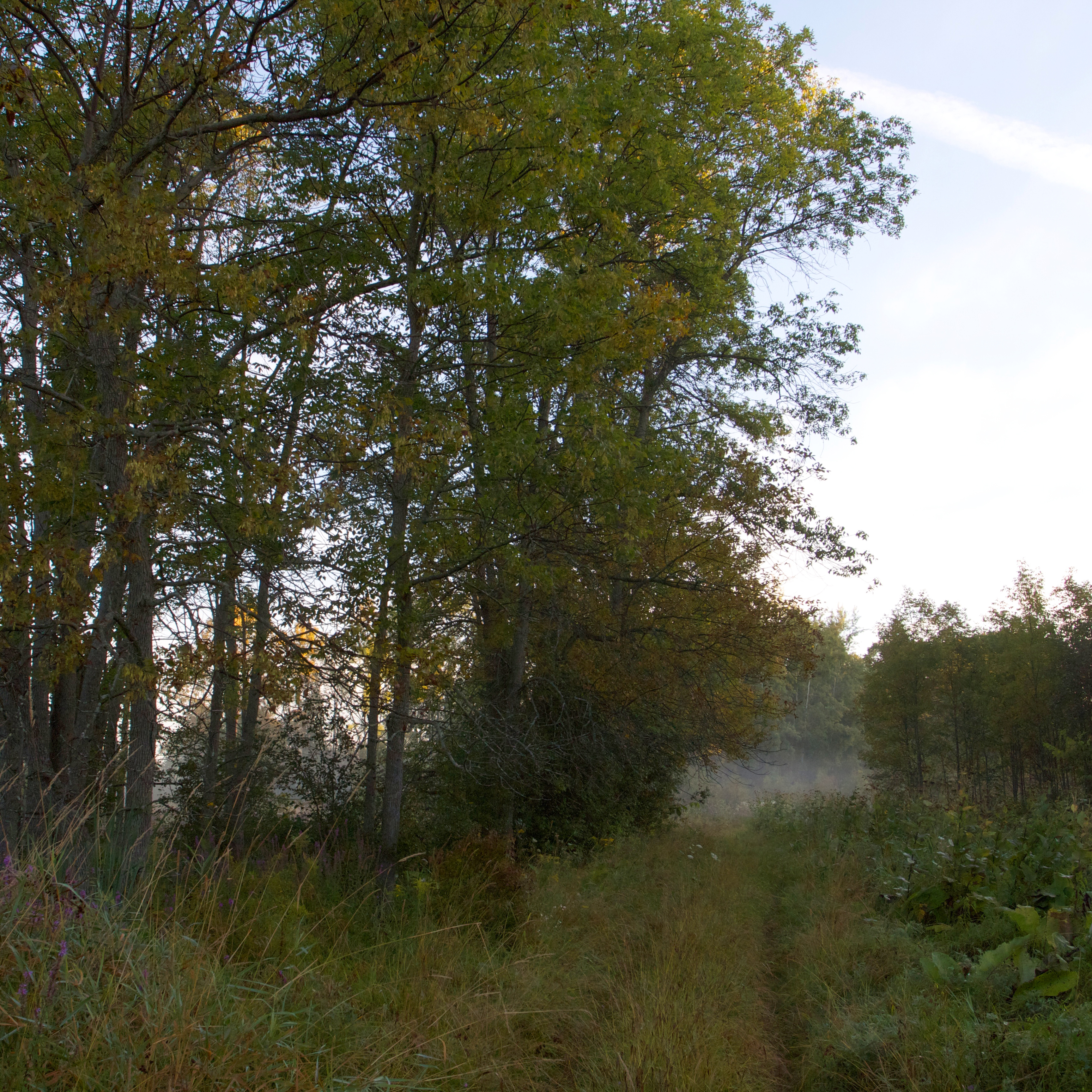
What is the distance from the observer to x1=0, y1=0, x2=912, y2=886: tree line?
18.3 feet

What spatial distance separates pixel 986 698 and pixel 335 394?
27317 millimetres

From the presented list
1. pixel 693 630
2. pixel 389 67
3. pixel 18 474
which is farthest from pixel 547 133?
pixel 693 630

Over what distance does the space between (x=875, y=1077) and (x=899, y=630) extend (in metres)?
30.2

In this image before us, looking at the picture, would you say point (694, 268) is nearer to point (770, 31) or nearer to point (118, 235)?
point (770, 31)

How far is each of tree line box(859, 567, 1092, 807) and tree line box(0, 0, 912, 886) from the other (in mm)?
13749

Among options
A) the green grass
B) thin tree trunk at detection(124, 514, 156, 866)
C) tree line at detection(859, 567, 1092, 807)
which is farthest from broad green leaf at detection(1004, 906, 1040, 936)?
tree line at detection(859, 567, 1092, 807)

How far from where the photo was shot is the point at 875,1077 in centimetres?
452

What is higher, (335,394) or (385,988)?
(335,394)

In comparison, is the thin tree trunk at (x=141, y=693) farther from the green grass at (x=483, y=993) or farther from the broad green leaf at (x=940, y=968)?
the broad green leaf at (x=940, y=968)

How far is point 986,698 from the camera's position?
28719 millimetres

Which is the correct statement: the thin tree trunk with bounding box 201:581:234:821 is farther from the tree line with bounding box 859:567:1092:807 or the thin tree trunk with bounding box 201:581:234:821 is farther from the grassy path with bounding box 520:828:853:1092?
the tree line with bounding box 859:567:1092:807

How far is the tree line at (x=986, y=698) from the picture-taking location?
24562 millimetres

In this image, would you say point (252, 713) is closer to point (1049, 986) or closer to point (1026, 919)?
point (1026, 919)

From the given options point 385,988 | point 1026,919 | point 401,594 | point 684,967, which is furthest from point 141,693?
point 1026,919
